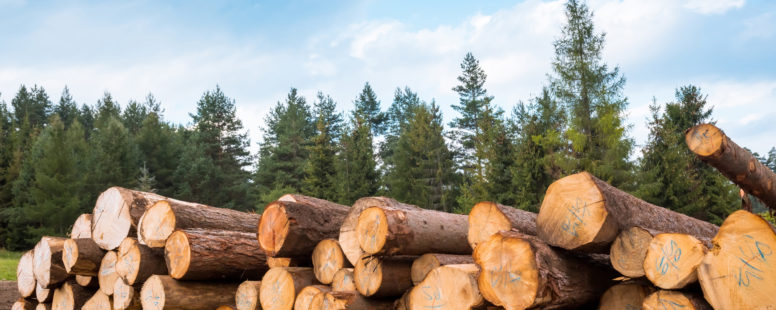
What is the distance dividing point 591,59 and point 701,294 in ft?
64.3

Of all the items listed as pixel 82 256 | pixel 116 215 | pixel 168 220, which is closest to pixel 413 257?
pixel 168 220

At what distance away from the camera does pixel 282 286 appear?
13.7 feet

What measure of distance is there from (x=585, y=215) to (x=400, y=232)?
124 centimetres

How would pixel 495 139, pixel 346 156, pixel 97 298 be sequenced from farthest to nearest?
1. pixel 346 156
2. pixel 495 139
3. pixel 97 298

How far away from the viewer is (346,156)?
30.5m

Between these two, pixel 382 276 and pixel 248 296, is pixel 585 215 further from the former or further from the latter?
pixel 248 296

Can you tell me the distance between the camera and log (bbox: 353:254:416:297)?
3.87m

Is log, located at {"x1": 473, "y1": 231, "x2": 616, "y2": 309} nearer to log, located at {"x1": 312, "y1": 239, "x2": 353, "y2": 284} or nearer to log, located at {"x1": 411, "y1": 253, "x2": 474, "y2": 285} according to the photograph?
log, located at {"x1": 411, "y1": 253, "x2": 474, "y2": 285}

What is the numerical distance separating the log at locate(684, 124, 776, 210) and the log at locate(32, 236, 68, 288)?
6020 millimetres

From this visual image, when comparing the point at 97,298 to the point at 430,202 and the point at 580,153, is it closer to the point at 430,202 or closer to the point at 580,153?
the point at 580,153

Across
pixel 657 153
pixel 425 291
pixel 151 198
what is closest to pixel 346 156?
pixel 657 153

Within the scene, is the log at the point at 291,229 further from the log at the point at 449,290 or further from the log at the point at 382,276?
the log at the point at 449,290

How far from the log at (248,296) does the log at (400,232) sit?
45.1 inches

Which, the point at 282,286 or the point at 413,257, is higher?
the point at 413,257
